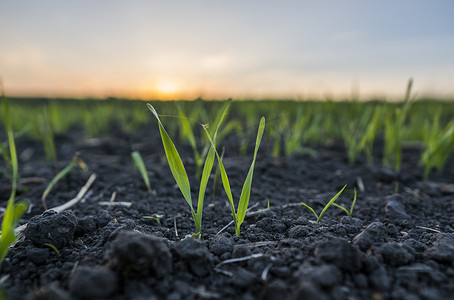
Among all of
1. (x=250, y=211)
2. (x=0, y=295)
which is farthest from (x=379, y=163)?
(x=0, y=295)

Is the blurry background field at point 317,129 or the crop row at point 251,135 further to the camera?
the blurry background field at point 317,129

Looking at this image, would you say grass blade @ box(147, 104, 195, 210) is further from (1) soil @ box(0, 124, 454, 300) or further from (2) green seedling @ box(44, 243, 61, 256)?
(2) green seedling @ box(44, 243, 61, 256)

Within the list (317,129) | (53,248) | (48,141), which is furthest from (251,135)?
(53,248)

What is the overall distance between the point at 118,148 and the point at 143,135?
724 mm

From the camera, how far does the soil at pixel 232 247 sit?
0.74 metres

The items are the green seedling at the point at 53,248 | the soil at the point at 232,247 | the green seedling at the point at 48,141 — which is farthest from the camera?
the green seedling at the point at 48,141

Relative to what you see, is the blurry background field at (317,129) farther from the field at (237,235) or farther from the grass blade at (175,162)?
the grass blade at (175,162)

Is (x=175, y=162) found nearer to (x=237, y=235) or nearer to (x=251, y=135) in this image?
(x=237, y=235)

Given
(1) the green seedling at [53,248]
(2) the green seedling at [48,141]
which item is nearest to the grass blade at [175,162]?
(1) the green seedling at [53,248]

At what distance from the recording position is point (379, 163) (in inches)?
99.9

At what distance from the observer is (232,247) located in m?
0.95

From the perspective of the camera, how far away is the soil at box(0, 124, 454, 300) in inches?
29.2

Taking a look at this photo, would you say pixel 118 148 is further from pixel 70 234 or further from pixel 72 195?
pixel 70 234

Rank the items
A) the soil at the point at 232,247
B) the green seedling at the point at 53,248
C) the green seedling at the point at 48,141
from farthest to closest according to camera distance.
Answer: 1. the green seedling at the point at 48,141
2. the green seedling at the point at 53,248
3. the soil at the point at 232,247
